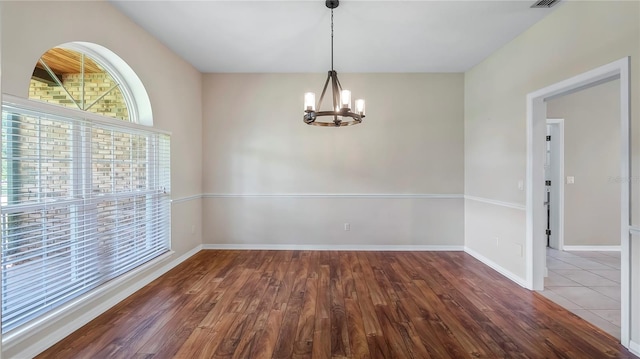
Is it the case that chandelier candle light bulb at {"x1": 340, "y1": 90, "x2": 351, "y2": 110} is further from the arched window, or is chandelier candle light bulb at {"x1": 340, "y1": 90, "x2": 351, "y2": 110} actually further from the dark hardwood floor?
the arched window

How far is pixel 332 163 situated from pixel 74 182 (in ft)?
10.4

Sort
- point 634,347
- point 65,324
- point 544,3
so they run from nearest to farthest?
point 634,347, point 65,324, point 544,3

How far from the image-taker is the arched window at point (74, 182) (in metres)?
1.83

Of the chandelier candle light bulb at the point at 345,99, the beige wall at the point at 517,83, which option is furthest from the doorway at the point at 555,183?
the chandelier candle light bulb at the point at 345,99

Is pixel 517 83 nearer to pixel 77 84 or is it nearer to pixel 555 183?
pixel 555 183

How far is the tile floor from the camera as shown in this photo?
241 cm

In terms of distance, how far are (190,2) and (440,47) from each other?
9.69 feet

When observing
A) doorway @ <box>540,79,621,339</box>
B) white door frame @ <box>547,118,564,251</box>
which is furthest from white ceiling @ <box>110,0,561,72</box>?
doorway @ <box>540,79,621,339</box>

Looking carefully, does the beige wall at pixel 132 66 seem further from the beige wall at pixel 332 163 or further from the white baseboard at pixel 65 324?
the beige wall at pixel 332 163

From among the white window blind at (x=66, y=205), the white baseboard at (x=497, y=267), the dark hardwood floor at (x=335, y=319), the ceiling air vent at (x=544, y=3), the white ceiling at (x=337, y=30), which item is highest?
the white ceiling at (x=337, y=30)

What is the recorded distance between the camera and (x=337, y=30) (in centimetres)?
300

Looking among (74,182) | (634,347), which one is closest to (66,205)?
(74,182)

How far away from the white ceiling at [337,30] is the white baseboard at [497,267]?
2.88m

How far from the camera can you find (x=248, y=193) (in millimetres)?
4410
